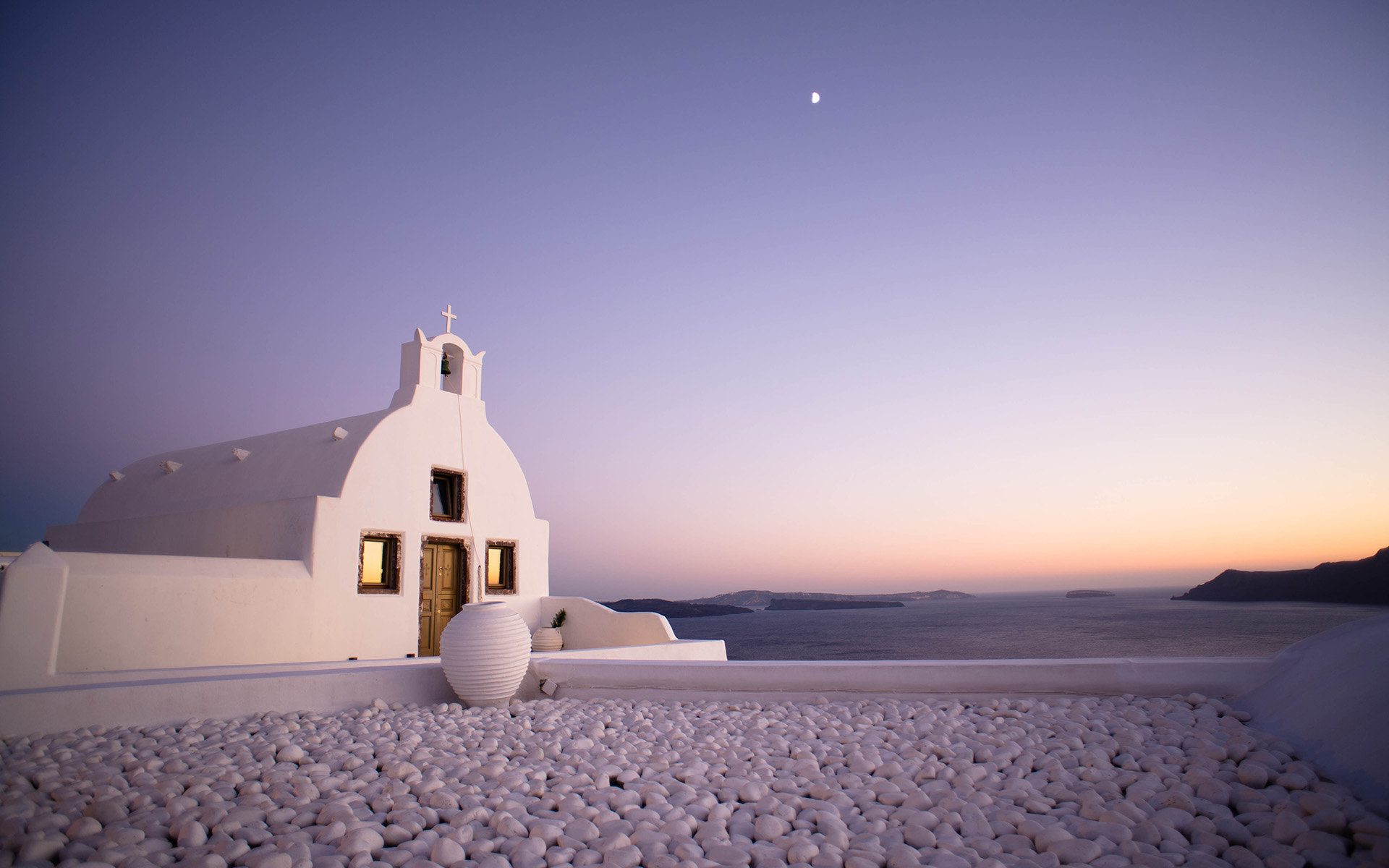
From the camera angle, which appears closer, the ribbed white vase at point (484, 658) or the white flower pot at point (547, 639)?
the ribbed white vase at point (484, 658)

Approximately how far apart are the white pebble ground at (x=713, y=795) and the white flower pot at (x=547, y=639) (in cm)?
708

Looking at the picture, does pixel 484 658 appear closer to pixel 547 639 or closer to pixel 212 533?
pixel 547 639

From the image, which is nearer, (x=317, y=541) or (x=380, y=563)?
(x=317, y=541)

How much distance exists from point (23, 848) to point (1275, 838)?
15.6 ft

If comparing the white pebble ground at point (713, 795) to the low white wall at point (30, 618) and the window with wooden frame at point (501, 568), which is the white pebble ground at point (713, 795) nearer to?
the low white wall at point (30, 618)

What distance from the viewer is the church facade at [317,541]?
797 centimetres

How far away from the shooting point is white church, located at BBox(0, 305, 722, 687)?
25.3 ft

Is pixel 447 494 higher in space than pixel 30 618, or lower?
higher

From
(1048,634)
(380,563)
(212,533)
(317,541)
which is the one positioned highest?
(212,533)

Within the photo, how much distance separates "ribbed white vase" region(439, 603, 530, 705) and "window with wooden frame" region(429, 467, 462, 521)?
606cm

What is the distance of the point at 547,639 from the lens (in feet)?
38.9

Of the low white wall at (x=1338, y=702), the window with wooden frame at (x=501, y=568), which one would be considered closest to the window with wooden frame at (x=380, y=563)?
the window with wooden frame at (x=501, y=568)

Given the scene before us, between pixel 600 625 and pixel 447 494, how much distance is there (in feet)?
11.2

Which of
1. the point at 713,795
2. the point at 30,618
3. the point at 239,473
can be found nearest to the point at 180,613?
the point at 30,618
